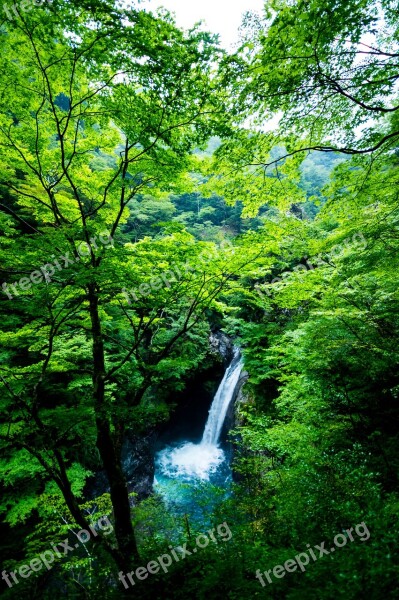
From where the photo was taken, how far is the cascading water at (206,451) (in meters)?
14.5

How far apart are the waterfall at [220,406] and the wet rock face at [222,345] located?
118 centimetres

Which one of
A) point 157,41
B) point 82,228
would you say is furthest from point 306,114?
point 82,228

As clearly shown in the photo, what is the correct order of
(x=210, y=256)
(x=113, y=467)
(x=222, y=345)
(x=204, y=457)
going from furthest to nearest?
(x=222, y=345) → (x=204, y=457) → (x=210, y=256) → (x=113, y=467)

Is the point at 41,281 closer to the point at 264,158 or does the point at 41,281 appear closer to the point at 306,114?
the point at 264,158

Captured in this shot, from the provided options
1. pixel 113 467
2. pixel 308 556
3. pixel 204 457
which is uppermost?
pixel 204 457

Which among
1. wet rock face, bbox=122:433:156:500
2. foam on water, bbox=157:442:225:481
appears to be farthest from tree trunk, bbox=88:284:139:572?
foam on water, bbox=157:442:225:481

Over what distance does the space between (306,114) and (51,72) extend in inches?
151

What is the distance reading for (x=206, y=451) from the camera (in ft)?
52.8

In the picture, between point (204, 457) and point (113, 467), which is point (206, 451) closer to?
point (204, 457)

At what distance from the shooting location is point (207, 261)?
5.37 metres

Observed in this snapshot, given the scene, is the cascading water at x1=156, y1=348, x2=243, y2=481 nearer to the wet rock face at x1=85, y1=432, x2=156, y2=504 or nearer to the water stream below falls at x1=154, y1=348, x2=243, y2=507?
the water stream below falls at x1=154, y1=348, x2=243, y2=507

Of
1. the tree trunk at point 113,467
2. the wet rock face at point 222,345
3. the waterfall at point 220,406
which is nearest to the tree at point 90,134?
the tree trunk at point 113,467

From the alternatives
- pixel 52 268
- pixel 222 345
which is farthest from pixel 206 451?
pixel 52 268

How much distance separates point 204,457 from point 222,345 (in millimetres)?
7028
